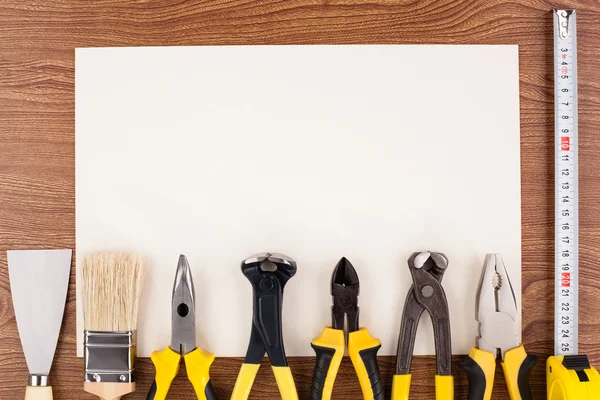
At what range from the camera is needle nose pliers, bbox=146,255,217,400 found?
976 millimetres

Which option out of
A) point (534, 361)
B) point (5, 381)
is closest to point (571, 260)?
point (534, 361)

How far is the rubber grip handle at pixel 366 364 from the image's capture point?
0.97 meters

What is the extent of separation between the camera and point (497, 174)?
105 cm

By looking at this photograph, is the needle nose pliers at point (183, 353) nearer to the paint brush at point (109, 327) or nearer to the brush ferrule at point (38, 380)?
the paint brush at point (109, 327)

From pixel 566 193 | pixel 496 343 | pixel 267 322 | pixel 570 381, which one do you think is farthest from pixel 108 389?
pixel 566 193

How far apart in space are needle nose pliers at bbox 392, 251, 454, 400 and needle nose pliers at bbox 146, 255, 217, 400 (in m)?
0.34

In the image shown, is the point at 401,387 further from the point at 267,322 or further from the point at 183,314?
the point at 183,314

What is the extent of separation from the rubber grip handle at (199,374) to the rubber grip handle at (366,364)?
256mm

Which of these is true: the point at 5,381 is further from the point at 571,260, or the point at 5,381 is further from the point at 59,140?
the point at 571,260

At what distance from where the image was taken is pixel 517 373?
0.98 meters

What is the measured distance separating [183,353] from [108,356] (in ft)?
0.44

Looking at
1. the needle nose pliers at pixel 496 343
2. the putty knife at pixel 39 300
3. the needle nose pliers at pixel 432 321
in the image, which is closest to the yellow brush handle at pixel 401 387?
the needle nose pliers at pixel 432 321

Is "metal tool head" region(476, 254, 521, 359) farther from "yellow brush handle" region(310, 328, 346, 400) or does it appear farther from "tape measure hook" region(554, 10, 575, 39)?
"tape measure hook" region(554, 10, 575, 39)

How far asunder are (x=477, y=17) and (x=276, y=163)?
1.57 ft
